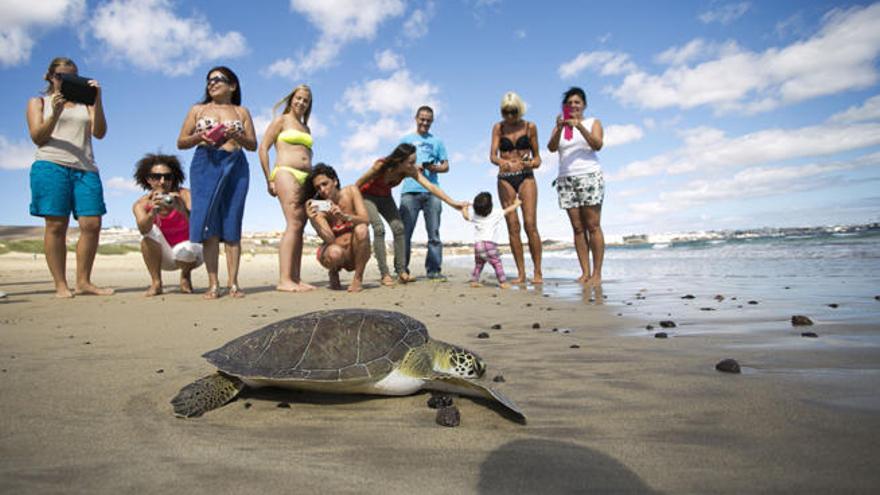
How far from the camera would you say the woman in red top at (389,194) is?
28.1 feet

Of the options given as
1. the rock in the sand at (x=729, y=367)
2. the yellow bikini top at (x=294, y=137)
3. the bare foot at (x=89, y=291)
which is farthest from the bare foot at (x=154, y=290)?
the rock in the sand at (x=729, y=367)

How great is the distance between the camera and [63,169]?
265 inches

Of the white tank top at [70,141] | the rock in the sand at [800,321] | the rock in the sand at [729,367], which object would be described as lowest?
the rock in the sand at [729,367]

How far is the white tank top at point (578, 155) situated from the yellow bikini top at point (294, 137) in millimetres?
4501

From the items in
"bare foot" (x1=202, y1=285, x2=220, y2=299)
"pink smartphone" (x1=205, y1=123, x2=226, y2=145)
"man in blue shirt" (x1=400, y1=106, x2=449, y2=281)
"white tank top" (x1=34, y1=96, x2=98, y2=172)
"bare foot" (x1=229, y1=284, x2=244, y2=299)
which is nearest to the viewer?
"pink smartphone" (x1=205, y1=123, x2=226, y2=145)

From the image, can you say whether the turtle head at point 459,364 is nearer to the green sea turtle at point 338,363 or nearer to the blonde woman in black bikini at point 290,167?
the green sea turtle at point 338,363

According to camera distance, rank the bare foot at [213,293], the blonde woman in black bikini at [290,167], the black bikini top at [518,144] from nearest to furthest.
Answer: the bare foot at [213,293] → the blonde woman in black bikini at [290,167] → the black bikini top at [518,144]

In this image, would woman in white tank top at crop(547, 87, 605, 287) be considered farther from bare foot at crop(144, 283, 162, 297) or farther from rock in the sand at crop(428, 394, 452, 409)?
bare foot at crop(144, 283, 162, 297)

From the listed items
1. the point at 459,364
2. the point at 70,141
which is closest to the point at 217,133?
the point at 70,141

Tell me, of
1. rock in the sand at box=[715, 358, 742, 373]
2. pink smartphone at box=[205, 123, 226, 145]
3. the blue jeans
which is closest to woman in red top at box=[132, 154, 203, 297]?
pink smartphone at box=[205, 123, 226, 145]

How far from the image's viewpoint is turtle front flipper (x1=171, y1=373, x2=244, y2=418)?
222 cm

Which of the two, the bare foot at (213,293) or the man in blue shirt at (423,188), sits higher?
the man in blue shirt at (423,188)

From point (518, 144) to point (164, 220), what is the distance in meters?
6.24

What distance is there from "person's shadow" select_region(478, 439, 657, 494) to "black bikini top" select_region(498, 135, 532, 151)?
7.24 metres
